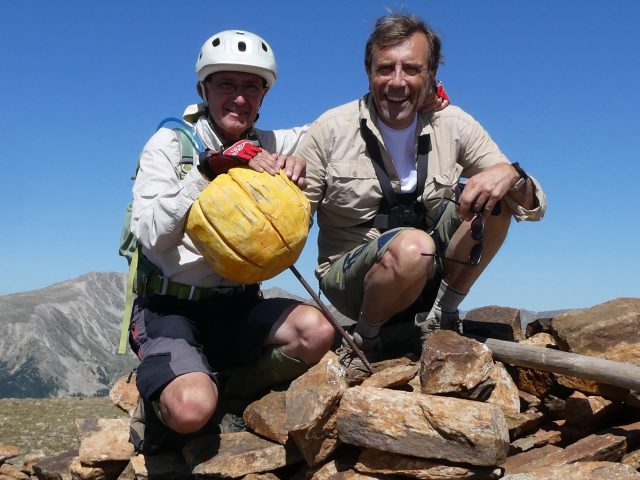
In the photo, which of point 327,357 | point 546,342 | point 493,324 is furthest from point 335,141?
point 546,342

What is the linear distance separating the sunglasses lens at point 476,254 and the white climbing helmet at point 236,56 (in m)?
2.53

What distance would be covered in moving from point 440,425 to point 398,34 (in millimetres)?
3432

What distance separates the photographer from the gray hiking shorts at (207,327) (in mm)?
6266

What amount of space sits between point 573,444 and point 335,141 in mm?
3281

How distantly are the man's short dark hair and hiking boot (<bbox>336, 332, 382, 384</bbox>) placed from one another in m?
2.48

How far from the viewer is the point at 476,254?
641 cm

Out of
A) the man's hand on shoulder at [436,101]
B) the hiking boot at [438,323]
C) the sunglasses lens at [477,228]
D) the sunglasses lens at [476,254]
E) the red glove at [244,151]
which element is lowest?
the hiking boot at [438,323]

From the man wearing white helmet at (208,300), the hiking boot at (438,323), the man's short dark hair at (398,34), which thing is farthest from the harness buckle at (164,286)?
the man's short dark hair at (398,34)

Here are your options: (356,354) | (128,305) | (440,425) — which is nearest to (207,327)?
(128,305)

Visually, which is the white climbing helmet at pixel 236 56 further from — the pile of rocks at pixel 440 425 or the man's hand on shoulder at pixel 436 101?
the pile of rocks at pixel 440 425

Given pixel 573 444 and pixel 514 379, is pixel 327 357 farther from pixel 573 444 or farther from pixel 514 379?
pixel 573 444

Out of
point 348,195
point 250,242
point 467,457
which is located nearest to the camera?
point 467,457

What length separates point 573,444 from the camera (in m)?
5.70

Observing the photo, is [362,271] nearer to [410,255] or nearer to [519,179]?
[410,255]
